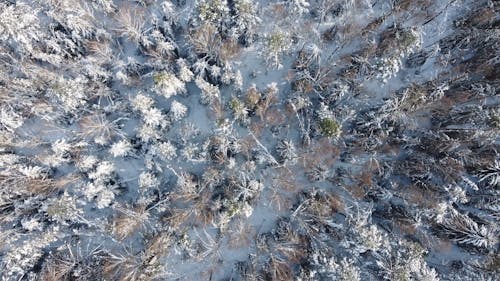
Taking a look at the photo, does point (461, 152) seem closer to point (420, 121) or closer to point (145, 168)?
point (420, 121)

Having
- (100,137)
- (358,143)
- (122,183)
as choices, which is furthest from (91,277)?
(358,143)

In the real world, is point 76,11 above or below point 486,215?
above

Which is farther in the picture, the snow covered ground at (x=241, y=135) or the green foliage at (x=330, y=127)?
the snow covered ground at (x=241, y=135)

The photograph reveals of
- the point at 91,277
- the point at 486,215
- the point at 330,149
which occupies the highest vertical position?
the point at 330,149

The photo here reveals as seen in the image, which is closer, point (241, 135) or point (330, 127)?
point (330, 127)

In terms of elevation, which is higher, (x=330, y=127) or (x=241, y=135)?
(x=330, y=127)

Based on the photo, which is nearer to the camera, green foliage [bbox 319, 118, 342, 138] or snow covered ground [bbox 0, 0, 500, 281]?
green foliage [bbox 319, 118, 342, 138]

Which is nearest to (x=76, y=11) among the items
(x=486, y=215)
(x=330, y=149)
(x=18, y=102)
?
(x=18, y=102)

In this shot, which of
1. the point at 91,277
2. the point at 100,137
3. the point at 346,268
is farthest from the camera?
the point at 100,137

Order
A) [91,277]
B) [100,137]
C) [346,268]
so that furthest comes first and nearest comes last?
[100,137], [91,277], [346,268]

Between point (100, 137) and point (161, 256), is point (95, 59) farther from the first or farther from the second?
point (161, 256)

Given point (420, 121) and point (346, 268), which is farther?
point (420, 121)
